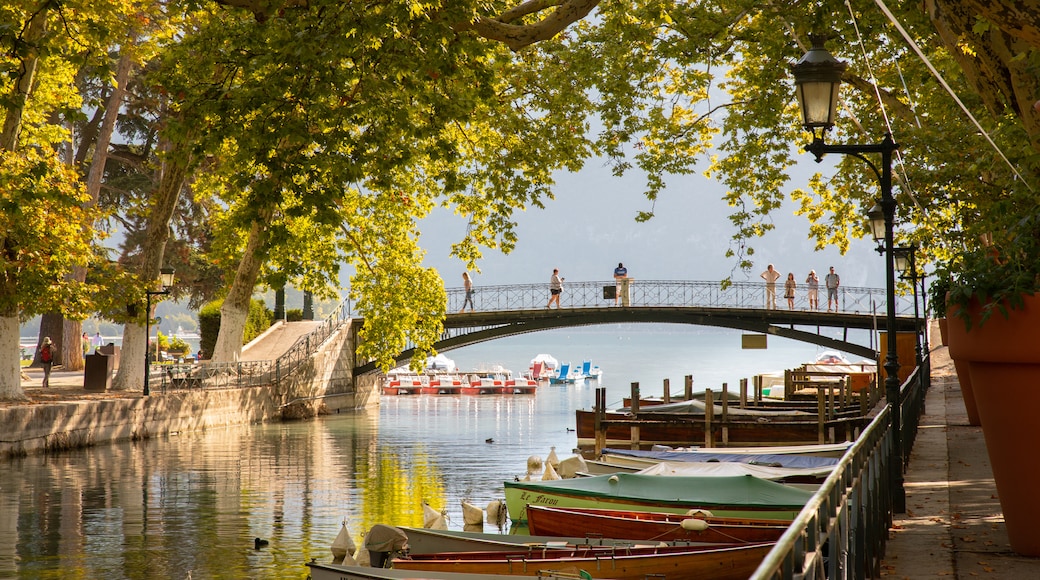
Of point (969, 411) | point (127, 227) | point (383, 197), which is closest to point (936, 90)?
point (969, 411)

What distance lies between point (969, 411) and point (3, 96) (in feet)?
40.7

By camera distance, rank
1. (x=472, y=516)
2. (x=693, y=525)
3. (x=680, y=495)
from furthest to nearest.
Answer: (x=472, y=516) → (x=680, y=495) → (x=693, y=525)

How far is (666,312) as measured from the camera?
43094mm

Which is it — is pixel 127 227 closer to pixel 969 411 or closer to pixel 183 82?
pixel 183 82

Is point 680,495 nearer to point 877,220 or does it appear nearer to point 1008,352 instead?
point 877,220

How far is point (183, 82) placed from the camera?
14969mm

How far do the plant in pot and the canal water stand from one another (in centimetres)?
894

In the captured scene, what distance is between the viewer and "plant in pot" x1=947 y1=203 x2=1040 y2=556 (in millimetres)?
5379

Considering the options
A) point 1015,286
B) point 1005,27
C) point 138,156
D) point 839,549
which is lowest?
point 839,549

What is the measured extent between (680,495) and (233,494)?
31.4ft

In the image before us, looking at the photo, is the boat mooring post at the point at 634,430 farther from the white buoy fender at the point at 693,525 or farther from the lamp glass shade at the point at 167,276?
the white buoy fender at the point at 693,525

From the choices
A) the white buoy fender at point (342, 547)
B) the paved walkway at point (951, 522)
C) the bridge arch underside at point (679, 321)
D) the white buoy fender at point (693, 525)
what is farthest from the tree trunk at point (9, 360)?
the bridge arch underside at point (679, 321)

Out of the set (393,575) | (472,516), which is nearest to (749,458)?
(472,516)

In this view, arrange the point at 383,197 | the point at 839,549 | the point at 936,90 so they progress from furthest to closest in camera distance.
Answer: the point at 383,197 < the point at 936,90 < the point at 839,549
